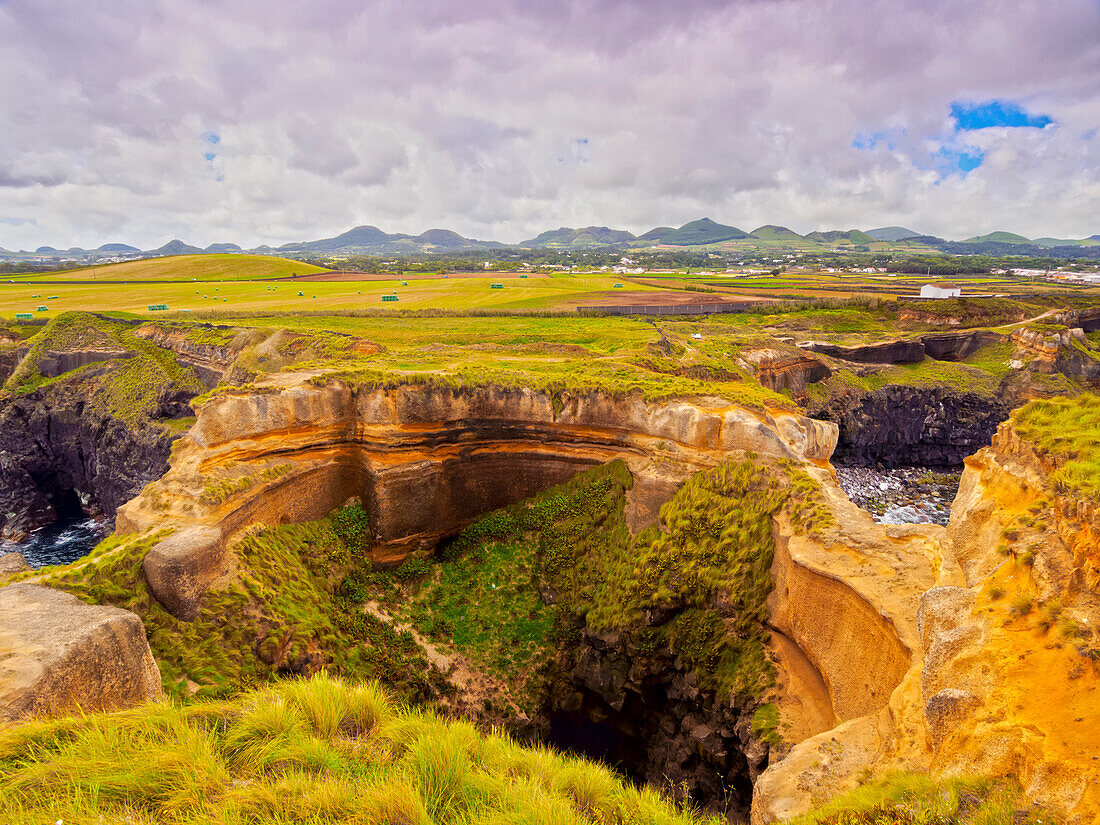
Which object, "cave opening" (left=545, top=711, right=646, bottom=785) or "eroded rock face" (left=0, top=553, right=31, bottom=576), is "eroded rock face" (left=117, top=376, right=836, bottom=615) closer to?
"eroded rock face" (left=0, top=553, right=31, bottom=576)

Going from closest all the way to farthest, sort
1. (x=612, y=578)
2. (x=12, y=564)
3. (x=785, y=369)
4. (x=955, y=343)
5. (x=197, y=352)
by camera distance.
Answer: (x=12, y=564), (x=612, y=578), (x=197, y=352), (x=785, y=369), (x=955, y=343)

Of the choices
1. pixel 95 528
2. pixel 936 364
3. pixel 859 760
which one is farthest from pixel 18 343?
pixel 936 364

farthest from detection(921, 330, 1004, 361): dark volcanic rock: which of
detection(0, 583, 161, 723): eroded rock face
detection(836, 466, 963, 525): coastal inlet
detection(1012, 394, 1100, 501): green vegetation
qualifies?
detection(0, 583, 161, 723): eroded rock face

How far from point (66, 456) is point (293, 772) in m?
51.6

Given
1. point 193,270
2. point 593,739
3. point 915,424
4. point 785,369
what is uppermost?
point 193,270

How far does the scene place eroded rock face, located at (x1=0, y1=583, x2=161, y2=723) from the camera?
7.79m

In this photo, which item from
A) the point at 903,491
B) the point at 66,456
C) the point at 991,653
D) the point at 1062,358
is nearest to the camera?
the point at 991,653

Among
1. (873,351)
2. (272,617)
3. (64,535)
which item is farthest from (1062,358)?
(64,535)

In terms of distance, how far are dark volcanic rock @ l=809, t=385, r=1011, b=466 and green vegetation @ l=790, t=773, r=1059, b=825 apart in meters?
46.9

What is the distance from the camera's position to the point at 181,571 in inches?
532

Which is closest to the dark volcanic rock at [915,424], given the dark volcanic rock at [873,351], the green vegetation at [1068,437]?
the dark volcanic rock at [873,351]

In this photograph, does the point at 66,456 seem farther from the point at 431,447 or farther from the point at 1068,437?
the point at 1068,437

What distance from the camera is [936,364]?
54875 millimetres

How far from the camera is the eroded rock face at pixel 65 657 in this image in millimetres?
7789
